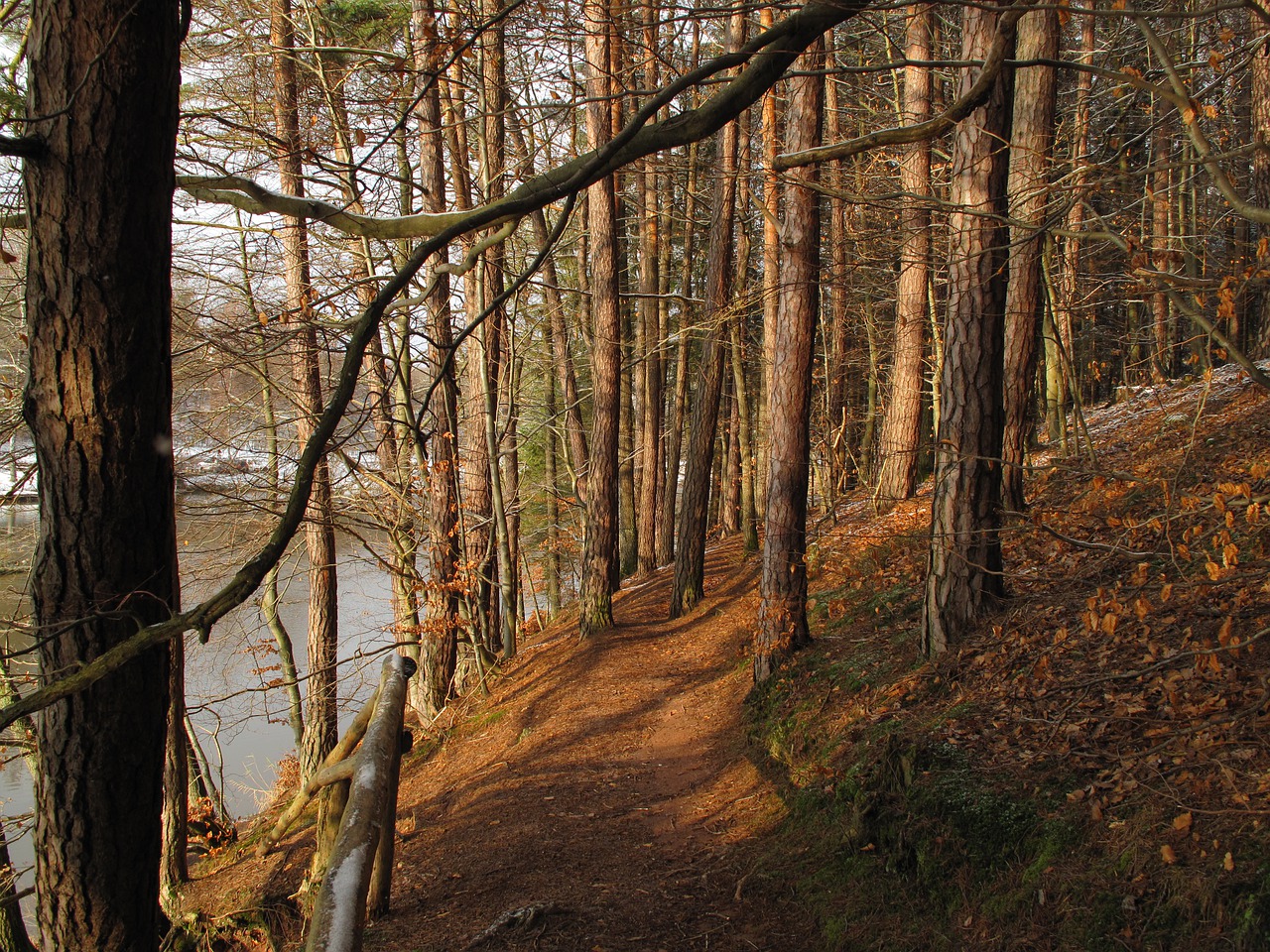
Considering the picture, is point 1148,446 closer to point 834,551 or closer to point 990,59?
point 834,551

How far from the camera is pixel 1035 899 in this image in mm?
3992

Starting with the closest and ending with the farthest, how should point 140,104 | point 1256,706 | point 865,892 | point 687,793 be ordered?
point 140,104 < point 1256,706 < point 865,892 < point 687,793

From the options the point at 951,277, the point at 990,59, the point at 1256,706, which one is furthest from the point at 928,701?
the point at 990,59

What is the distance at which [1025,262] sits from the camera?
8.27 metres

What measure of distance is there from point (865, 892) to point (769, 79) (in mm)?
4236

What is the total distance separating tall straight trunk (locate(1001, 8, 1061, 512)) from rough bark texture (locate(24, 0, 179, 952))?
20.6 ft

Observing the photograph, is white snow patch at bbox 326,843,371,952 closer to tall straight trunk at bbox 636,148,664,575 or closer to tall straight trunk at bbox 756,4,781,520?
tall straight trunk at bbox 756,4,781,520

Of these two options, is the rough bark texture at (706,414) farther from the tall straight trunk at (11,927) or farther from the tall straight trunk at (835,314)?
the tall straight trunk at (11,927)

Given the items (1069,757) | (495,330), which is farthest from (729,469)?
(1069,757)

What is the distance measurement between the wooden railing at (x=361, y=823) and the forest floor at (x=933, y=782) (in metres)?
0.93

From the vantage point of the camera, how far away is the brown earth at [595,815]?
503 centimetres

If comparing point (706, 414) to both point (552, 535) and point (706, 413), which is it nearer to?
point (706, 413)

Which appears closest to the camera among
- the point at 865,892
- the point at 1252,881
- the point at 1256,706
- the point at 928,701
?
the point at 1252,881

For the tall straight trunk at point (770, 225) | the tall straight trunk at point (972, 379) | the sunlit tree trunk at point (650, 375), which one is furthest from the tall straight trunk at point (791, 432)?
the sunlit tree trunk at point (650, 375)
